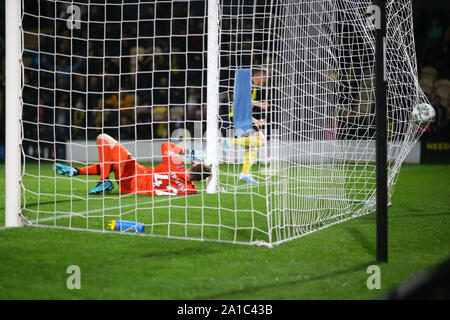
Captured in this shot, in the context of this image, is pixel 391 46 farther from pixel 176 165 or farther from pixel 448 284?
pixel 448 284

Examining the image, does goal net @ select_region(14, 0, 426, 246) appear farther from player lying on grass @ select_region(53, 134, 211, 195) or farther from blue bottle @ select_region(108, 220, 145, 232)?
player lying on grass @ select_region(53, 134, 211, 195)

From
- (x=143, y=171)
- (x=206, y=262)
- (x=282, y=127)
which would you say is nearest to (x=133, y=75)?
(x=143, y=171)

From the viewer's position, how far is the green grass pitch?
2.74 metres

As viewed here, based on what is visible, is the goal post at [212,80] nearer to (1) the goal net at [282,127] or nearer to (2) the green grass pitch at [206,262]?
(1) the goal net at [282,127]

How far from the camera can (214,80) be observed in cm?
671

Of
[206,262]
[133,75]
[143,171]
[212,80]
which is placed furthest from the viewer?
[133,75]

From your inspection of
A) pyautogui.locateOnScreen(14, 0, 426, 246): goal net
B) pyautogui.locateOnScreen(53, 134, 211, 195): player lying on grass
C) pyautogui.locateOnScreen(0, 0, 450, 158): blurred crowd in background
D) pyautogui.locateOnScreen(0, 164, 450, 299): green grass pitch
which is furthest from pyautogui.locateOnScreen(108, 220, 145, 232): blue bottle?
pyautogui.locateOnScreen(0, 0, 450, 158): blurred crowd in background

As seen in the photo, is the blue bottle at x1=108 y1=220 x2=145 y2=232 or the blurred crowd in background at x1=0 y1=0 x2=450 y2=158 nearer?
the blue bottle at x1=108 y1=220 x2=145 y2=232

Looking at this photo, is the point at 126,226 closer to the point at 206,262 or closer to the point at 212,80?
the point at 206,262

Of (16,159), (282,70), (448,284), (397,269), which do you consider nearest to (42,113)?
(16,159)

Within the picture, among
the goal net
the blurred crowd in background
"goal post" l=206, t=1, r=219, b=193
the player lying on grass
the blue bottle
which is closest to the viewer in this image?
the goal net

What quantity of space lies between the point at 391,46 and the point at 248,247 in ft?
10.4

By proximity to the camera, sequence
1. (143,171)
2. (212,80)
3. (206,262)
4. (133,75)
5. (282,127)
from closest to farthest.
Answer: (206,262), (282,127), (143,171), (212,80), (133,75)

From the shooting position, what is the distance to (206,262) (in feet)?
11.0
